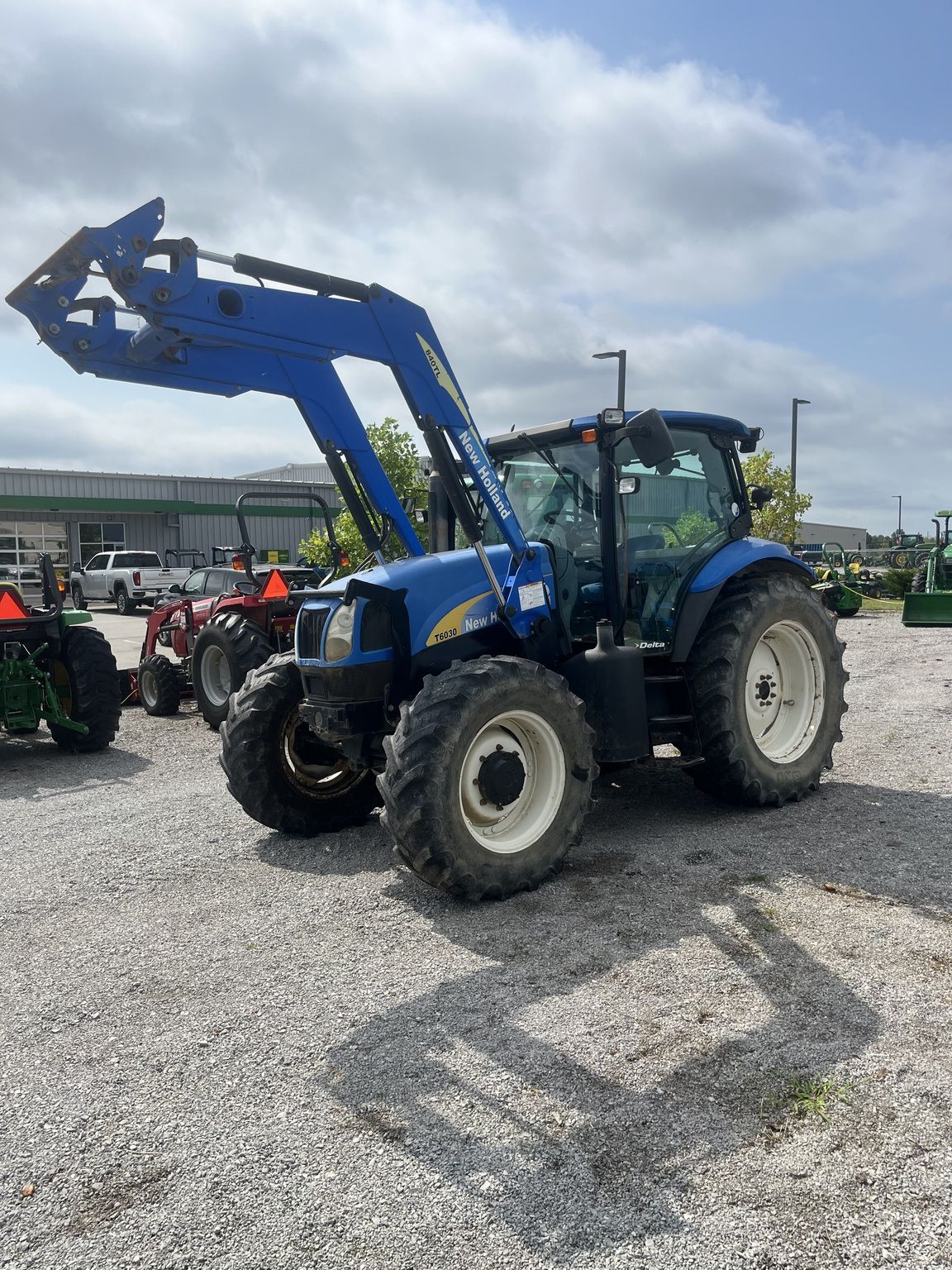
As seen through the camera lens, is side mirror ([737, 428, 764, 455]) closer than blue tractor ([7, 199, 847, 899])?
No

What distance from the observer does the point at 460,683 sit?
4.74 meters

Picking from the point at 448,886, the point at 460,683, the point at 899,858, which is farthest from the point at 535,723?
the point at 899,858

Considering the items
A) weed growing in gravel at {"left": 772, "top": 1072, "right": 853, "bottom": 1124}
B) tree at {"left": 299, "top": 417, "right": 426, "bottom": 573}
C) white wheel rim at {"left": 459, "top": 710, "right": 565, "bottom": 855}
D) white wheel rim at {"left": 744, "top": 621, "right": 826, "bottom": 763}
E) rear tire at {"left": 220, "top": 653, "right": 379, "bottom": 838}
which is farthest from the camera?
tree at {"left": 299, "top": 417, "right": 426, "bottom": 573}

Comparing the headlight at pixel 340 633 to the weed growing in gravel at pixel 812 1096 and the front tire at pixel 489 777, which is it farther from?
the weed growing in gravel at pixel 812 1096

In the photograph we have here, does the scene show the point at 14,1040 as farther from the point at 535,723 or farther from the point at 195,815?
the point at 195,815

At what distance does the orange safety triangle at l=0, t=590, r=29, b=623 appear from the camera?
30.3 ft

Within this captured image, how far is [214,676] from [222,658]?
0.92ft

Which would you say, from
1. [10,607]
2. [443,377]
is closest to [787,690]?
[443,377]

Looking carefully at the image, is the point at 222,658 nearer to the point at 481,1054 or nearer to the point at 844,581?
the point at 481,1054

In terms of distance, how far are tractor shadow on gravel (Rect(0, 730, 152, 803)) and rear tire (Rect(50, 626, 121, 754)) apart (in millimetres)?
146

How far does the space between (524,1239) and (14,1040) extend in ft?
6.92

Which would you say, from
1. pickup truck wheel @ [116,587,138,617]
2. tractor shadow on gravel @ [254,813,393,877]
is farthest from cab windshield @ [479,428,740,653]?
pickup truck wheel @ [116,587,138,617]

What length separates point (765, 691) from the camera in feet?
21.7

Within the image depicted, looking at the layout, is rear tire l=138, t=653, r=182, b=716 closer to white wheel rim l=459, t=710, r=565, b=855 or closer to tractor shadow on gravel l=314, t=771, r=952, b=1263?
tractor shadow on gravel l=314, t=771, r=952, b=1263
